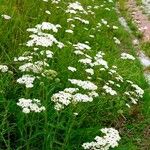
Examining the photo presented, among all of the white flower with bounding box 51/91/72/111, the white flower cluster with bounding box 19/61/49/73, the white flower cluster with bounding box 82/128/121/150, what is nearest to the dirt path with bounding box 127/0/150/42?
the white flower cluster with bounding box 19/61/49/73

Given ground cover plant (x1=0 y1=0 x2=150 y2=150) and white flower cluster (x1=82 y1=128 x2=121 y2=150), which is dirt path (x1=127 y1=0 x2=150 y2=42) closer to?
ground cover plant (x1=0 y1=0 x2=150 y2=150)

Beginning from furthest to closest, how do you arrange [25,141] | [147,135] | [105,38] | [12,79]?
[105,38] → [147,135] → [12,79] → [25,141]

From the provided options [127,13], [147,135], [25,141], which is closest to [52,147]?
[25,141]

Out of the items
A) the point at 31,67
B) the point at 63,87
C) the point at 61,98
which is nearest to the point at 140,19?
the point at 63,87

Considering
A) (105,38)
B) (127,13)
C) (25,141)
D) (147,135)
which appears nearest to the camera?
(25,141)

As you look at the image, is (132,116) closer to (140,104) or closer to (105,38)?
(140,104)

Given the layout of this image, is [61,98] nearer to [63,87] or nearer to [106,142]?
[106,142]
